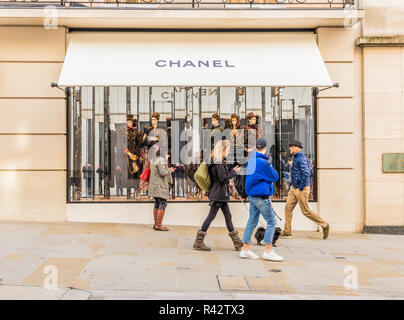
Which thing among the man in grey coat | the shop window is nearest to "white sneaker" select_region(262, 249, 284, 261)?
the man in grey coat

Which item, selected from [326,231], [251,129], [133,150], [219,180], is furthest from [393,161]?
[133,150]

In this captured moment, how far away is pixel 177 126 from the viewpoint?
10203 mm

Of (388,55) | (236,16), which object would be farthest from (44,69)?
(388,55)

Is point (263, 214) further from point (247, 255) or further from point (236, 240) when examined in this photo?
point (236, 240)

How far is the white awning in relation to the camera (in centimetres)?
889

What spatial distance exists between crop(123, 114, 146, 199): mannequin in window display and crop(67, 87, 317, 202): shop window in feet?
0.07

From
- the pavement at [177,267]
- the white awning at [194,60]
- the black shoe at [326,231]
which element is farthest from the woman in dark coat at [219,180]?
the black shoe at [326,231]

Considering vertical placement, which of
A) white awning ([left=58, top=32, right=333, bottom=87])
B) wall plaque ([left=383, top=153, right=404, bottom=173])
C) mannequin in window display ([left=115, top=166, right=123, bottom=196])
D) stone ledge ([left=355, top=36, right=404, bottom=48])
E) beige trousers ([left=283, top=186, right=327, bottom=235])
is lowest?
beige trousers ([left=283, top=186, right=327, bottom=235])

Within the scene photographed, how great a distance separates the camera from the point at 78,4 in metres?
9.73

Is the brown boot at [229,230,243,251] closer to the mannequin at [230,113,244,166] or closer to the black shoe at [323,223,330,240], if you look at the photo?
the black shoe at [323,223,330,240]

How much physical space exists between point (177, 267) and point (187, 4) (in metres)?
6.04

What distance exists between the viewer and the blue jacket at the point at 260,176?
22.0ft

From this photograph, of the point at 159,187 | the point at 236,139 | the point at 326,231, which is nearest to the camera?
the point at 326,231

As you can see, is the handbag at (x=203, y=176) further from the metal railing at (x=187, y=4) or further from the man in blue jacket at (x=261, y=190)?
the metal railing at (x=187, y=4)
